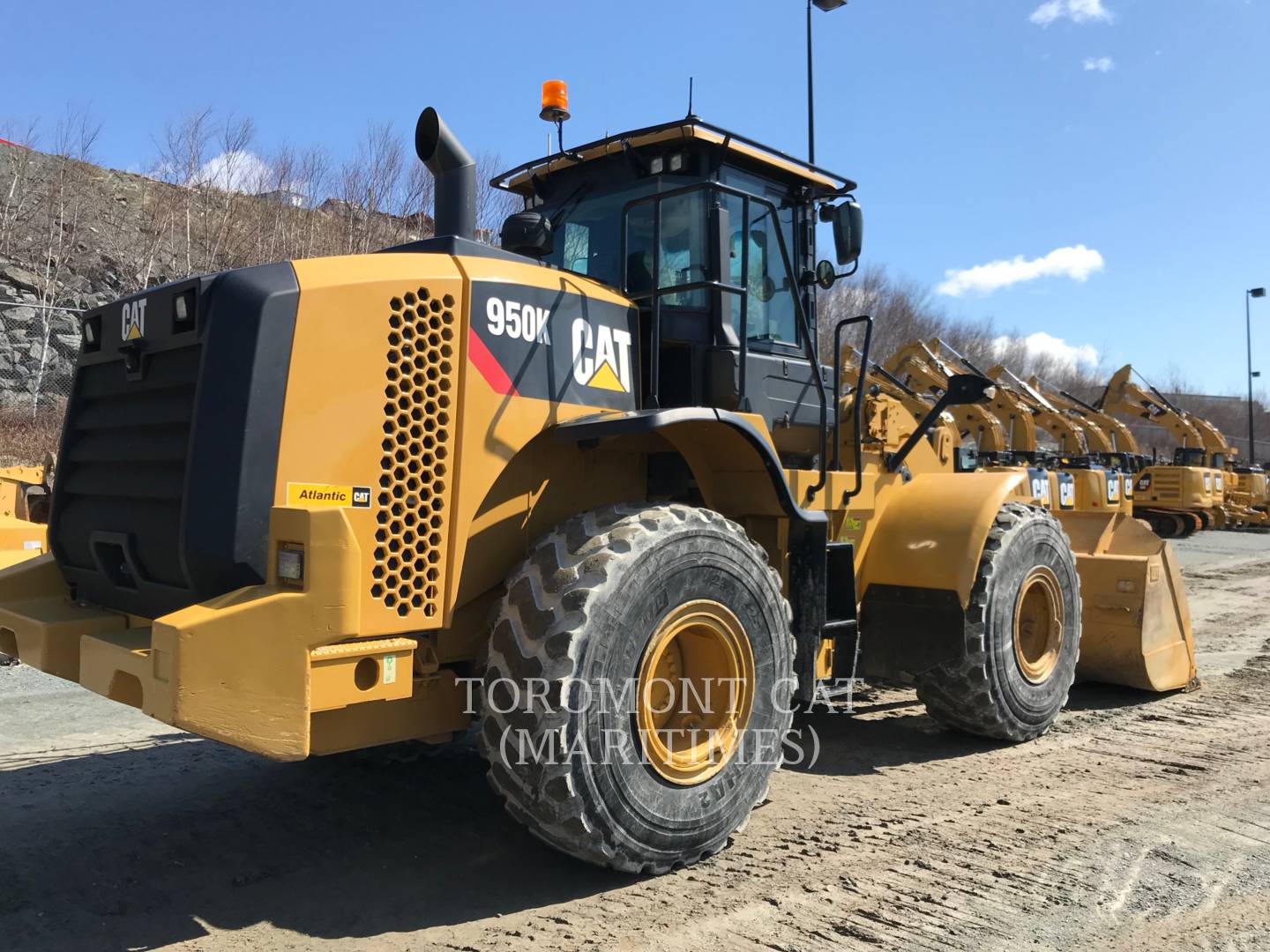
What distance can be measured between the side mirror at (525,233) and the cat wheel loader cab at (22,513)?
3.72 metres

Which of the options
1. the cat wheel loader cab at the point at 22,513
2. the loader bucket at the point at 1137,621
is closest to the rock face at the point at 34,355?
the cat wheel loader cab at the point at 22,513

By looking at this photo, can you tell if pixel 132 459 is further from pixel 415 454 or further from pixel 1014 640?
pixel 1014 640

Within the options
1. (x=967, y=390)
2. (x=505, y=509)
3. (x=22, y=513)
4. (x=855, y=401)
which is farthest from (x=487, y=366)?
(x=22, y=513)

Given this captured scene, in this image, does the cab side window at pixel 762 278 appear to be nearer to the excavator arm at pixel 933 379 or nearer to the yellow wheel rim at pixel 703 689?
the yellow wheel rim at pixel 703 689

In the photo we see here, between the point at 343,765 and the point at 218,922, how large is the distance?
66.9 inches

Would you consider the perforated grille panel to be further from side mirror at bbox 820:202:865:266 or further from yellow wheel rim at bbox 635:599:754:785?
side mirror at bbox 820:202:865:266

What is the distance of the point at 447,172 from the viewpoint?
3.93 m

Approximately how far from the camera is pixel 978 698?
5.29 metres

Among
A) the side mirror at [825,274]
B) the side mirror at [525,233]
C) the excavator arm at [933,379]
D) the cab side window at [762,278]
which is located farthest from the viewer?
the excavator arm at [933,379]

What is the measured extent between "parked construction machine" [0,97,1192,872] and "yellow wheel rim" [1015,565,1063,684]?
103 centimetres

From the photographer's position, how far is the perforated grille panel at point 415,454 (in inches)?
127

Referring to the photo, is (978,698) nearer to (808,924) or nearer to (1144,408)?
(808,924)

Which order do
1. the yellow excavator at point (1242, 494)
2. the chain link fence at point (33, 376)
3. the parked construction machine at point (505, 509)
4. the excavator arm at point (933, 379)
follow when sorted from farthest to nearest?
1. the yellow excavator at point (1242, 494)
2. the excavator arm at point (933, 379)
3. the chain link fence at point (33, 376)
4. the parked construction machine at point (505, 509)

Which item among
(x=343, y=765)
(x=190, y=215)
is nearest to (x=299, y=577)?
(x=343, y=765)
